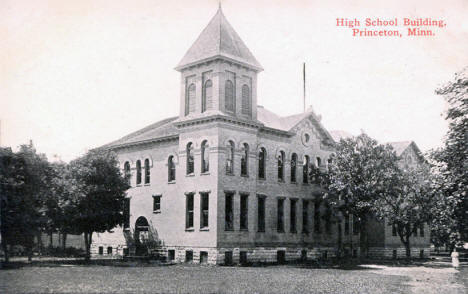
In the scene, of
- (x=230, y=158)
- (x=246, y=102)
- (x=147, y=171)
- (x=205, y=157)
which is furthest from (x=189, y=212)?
(x=246, y=102)

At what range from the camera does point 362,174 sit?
131 ft

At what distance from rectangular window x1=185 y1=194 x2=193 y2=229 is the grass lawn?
337 inches

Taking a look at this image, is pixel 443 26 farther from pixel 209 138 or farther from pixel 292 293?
pixel 209 138

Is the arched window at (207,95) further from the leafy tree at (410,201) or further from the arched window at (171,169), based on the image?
the leafy tree at (410,201)

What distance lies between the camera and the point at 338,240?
47.1m

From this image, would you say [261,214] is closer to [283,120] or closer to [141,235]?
[283,120]

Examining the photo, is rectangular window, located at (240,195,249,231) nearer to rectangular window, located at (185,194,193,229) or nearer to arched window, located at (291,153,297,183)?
rectangular window, located at (185,194,193,229)

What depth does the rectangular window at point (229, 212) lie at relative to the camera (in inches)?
1464

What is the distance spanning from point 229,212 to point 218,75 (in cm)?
952

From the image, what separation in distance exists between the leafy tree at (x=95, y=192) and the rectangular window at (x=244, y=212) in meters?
8.34

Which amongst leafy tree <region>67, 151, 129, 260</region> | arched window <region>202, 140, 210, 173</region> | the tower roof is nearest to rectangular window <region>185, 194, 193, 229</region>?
arched window <region>202, 140, 210, 173</region>

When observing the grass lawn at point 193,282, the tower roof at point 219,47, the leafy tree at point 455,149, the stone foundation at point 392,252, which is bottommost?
the stone foundation at point 392,252

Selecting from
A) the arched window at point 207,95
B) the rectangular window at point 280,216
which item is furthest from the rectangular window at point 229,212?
the arched window at point 207,95

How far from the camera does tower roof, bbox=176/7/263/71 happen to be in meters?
37.9
